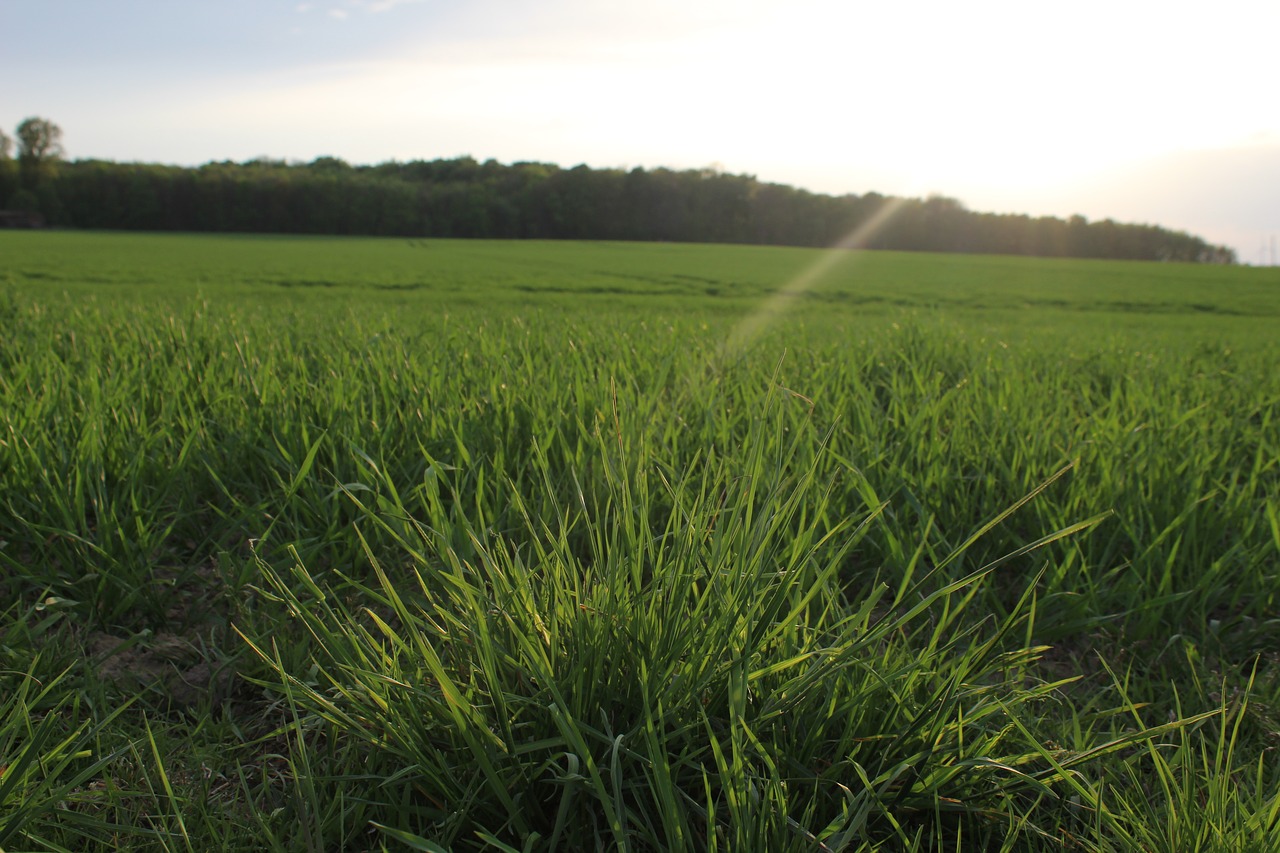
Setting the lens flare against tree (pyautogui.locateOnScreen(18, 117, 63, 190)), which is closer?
the lens flare

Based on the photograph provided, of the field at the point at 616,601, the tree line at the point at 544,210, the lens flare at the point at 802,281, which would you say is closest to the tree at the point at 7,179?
the tree line at the point at 544,210

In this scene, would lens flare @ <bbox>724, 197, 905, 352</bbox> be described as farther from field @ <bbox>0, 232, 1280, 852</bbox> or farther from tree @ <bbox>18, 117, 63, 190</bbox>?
tree @ <bbox>18, 117, 63, 190</bbox>

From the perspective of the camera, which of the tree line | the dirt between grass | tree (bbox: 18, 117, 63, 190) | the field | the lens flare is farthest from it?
tree (bbox: 18, 117, 63, 190)

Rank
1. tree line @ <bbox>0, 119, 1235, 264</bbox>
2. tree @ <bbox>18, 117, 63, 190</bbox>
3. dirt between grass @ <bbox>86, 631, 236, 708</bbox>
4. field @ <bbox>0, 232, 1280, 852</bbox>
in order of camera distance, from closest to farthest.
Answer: field @ <bbox>0, 232, 1280, 852</bbox> < dirt between grass @ <bbox>86, 631, 236, 708</bbox> < tree line @ <bbox>0, 119, 1235, 264</bbox> < tree @ <bbox>18, 117, 63, 190</bbox>

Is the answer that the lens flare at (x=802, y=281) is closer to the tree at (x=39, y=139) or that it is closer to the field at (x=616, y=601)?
the field at (x=616, y=601)

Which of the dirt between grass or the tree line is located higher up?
the tree line

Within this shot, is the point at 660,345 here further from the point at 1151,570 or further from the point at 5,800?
the point at 5,800

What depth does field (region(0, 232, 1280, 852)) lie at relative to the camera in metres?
1.10

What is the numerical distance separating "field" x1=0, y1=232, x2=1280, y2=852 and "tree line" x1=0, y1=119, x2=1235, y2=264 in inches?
2424

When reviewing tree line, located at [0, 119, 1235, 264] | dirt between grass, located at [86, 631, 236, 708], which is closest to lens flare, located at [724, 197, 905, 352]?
tree line, located at [0, 119, 1235, 264]

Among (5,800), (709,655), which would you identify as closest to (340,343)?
(5,800)

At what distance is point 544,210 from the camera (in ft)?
207

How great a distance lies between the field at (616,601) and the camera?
3.61 ft

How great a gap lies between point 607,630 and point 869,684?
0.43m
